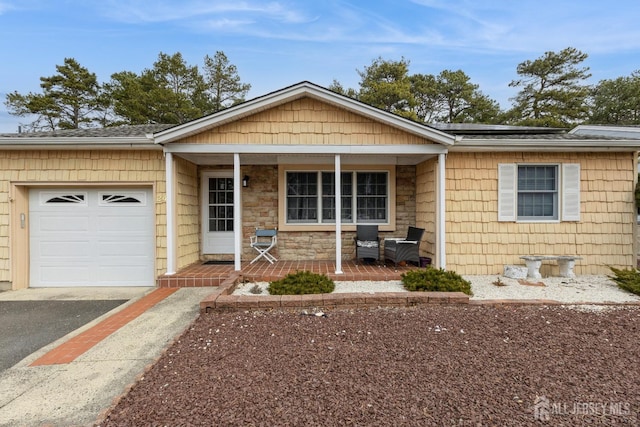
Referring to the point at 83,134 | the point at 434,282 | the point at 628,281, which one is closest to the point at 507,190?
the point at 628,281

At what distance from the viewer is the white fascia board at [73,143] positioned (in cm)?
586

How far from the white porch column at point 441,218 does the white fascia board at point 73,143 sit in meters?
5.62

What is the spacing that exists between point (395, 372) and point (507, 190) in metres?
5.38

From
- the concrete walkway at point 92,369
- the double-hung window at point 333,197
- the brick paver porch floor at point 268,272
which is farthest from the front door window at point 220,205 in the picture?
the concrete walkway at point 92,369

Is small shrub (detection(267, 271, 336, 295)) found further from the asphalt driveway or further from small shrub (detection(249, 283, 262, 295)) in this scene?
the asphalt driveway

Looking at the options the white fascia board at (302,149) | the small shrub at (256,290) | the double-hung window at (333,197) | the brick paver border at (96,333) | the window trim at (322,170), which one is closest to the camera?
the brick paver border at (96,333)

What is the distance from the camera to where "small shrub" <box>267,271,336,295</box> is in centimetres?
477

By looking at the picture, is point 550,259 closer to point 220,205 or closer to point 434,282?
point 434,282

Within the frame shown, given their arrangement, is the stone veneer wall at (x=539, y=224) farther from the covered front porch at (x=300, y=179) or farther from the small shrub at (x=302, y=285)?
the small shrub at (x=302, y=285)

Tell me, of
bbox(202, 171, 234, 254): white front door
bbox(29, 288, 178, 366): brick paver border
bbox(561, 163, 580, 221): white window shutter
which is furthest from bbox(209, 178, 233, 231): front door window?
bbox(561, 163, 580, 221): white window shutter

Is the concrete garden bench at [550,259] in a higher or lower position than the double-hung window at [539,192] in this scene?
lower

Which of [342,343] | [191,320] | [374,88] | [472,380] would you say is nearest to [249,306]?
[191,320]

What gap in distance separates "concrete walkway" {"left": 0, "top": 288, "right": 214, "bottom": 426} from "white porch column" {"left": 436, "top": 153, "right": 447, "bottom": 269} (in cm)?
458

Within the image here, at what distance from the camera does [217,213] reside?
7727 mm
